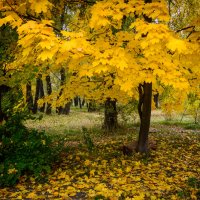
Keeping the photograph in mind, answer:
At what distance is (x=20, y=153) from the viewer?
6.46m

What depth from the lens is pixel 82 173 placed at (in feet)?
22.1

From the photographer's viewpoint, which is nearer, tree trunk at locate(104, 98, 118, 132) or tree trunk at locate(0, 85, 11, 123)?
tree trunk at locate(0, 85, 11, 123)

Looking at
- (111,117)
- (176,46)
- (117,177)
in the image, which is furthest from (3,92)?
(111,117)

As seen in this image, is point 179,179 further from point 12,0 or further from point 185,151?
point 12,0

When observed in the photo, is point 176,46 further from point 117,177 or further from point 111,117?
point 111,117

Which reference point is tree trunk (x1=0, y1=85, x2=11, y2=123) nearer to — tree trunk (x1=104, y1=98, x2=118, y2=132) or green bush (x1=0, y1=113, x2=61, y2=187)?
green bush (x1=0, y1=113, x2=61, y2=187)

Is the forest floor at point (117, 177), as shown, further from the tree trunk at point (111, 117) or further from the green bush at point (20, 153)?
the tree trunk at point (111, 117)

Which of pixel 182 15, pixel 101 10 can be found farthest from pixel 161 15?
pixel 182 15

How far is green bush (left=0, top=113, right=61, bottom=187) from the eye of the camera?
19.5 feet

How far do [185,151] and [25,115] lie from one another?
5.27 meters

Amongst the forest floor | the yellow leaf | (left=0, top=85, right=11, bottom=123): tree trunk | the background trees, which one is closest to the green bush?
the forest floor

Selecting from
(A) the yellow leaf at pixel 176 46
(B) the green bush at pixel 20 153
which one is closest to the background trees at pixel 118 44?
(A) the yellow leaf at pixel 176 46

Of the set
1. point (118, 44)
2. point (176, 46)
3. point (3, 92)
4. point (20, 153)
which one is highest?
point (118, 44)

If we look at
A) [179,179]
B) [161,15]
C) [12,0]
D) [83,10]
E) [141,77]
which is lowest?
[179,179]
